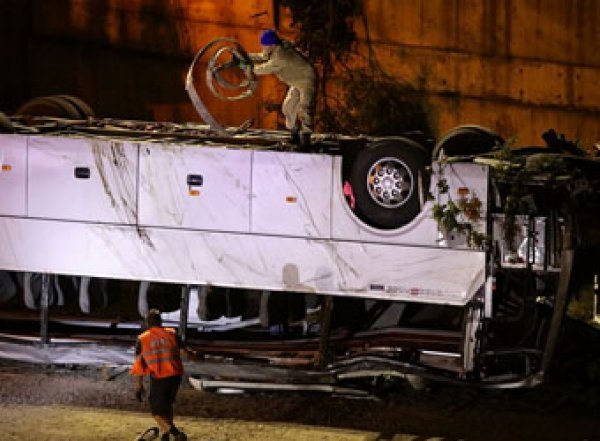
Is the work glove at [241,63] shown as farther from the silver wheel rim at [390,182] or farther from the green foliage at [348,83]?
the green foliage at [348,83]

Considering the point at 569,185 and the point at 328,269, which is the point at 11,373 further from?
the point at 569,185

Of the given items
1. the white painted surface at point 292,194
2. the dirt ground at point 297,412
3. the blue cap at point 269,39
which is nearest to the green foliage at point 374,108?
the blue cap at point 269,39

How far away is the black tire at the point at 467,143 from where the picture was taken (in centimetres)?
786

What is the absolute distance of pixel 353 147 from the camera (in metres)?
7.04

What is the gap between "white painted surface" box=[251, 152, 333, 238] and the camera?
23.1 ft

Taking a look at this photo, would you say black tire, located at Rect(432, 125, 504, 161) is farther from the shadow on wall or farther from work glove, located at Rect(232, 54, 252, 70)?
the shadow on wall

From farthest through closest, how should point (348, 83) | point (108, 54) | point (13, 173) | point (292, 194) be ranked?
1. point (348, 83)
2. point (108, 54)
3. point (13, 173)
4. point (292, 194)

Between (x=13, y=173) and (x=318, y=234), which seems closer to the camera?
(x=318, y=234)

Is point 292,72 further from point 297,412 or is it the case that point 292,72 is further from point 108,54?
point 108,54

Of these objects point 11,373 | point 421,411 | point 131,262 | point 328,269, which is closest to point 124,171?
point 131,262

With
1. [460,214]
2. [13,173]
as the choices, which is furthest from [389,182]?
[13,173]

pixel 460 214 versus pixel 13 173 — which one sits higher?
pixel 13 173

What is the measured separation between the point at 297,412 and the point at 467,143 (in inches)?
113

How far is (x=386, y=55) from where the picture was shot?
14.3m
